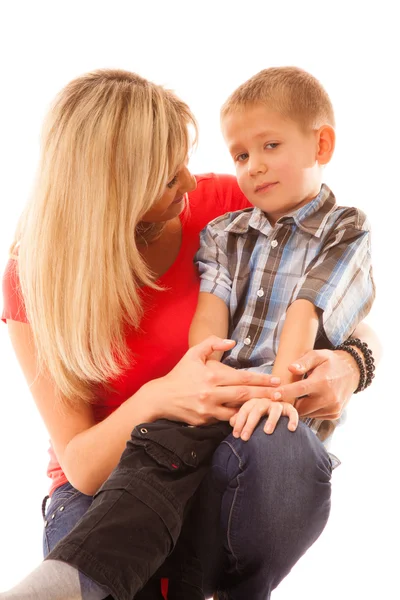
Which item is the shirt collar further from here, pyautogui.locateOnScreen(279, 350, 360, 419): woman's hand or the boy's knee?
the boy's knee

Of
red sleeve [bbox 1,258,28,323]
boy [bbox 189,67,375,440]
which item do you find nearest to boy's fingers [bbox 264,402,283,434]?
boy [bbox 189,67,375,440]

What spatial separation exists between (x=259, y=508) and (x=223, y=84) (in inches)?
74.2

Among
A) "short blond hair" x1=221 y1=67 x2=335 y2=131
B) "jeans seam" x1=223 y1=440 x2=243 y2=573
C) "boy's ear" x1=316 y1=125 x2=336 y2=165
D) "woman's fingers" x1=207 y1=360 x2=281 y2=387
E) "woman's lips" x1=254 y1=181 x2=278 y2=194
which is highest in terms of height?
"short blond hair" x1=221 y1=67 x2=335 y2=131

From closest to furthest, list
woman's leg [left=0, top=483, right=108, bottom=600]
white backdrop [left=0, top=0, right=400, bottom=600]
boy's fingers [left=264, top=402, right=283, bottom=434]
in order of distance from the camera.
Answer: woman's leg [left=0, top=483, right=108, bottom=600]
boy's fingers [left=264, top=402, right=283, bottom=434]
white backdrop [left=0, top=0, right=400, bottom=600]

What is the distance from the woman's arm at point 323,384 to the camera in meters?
1.68

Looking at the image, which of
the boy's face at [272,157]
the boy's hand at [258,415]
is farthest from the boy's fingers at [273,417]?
the boy's face at [272,157]

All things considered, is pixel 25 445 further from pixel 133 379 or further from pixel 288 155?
pixel 288 155

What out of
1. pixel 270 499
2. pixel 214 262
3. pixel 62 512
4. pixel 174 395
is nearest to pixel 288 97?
pixel 214 262

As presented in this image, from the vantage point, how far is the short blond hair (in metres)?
1.90

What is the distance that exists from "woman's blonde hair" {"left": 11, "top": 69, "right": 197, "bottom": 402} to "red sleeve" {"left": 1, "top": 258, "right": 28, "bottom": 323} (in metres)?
0.05

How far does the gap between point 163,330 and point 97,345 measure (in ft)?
0.67

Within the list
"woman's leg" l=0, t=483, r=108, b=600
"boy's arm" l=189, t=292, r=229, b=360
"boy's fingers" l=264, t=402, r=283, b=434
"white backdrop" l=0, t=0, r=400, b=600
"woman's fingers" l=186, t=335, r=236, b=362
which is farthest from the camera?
"white backdrop" l=0, t=0, r=400, b=600

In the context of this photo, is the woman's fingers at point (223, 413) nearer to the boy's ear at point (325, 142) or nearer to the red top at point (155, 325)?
the red top at point (155, 325)

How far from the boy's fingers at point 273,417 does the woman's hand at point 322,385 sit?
0.04 m
